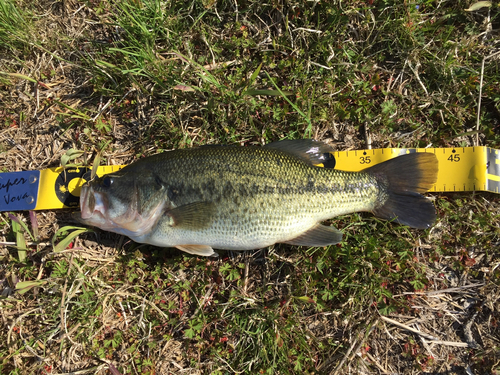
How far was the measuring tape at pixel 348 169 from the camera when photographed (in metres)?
3.01

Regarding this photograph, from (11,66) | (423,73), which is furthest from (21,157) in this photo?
(423,73)

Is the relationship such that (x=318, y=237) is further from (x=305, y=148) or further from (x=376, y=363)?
(x=376, y=363)

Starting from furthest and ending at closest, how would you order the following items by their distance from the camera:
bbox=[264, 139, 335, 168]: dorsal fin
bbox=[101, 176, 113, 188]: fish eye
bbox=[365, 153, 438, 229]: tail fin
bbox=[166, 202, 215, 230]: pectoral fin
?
bbox=[264, 139, 335, 168]: dorsal fin, bbox=[365, 153, 438, 229]: tail fin, bbox=[101, 176, 113, 188]: fish eye, bbox=[166, 202, 215, 230]: pectoral fin

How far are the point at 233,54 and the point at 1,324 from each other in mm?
4194

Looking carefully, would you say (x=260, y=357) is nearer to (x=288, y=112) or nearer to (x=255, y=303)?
(x=255, y=303)

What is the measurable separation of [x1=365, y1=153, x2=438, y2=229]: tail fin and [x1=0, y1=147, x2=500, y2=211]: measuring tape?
1.15ft

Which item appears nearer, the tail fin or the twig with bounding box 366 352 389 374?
the tail fin

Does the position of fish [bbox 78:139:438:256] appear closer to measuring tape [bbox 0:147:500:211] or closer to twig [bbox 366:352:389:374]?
measuring tape [bbox 0:147:500:211]

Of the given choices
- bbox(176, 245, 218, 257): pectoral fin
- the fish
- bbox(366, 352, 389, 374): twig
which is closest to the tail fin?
the fish

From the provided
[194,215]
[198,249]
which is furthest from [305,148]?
[198,249]

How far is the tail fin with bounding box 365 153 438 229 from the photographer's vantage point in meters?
2.74

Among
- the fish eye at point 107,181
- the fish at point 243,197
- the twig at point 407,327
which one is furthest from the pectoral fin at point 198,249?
the twig at point 407,327

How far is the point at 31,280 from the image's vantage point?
10.5 feet

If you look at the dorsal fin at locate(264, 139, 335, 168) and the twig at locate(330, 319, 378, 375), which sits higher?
the dorsal fin at locate(264, 139, 335, 168)
